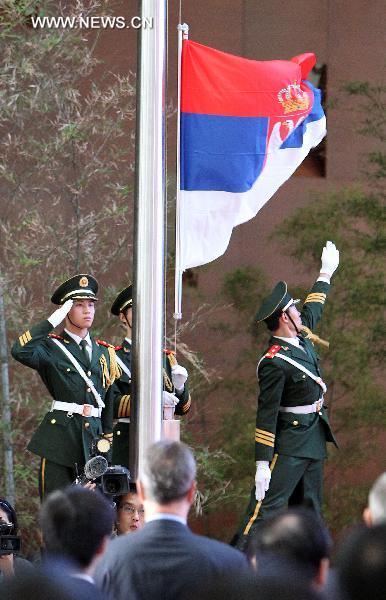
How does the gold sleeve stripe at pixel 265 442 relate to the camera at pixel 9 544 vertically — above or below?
above

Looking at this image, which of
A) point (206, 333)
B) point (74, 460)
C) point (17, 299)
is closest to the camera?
point (74, 460)

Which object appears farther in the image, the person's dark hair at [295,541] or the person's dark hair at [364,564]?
the person's dark hair at [295,541]

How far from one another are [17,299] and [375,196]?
2339 mm

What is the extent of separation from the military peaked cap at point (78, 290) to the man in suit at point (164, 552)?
124 inches

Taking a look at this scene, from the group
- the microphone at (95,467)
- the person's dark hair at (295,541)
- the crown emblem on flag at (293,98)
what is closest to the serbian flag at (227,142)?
the crown emblem on flag at (293,98)

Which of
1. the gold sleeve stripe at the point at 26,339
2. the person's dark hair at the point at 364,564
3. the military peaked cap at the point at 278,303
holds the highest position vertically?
the military peaked cap at the point at 278,303

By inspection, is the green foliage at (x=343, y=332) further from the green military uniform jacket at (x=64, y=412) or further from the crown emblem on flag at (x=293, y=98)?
the green military uniform jacket at (x=64, y=412)

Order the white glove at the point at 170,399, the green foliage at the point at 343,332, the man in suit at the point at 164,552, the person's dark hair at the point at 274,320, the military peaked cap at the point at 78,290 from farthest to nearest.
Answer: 1. the green foliage at the point at 343,332
2. the person's dark hair at the point at 274,320
3. the military peaked cap at the point at 78,290
4. the white glove at the point at 170,399
5. the man in suit at the point at 164,552

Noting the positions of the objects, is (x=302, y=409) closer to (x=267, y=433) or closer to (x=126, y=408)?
(x=267, y=433)

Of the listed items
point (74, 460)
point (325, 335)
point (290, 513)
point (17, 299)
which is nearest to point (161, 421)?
point (74, 460)

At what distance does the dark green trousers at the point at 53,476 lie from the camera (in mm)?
5812

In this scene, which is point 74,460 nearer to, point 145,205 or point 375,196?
point 145,205

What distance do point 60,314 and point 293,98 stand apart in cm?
146

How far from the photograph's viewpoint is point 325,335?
26.7ft
